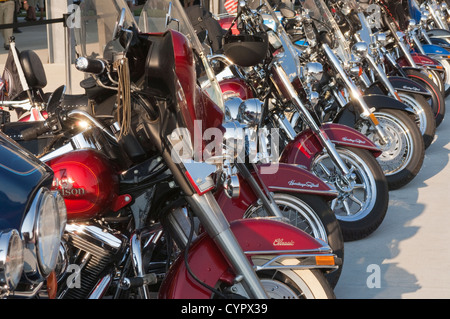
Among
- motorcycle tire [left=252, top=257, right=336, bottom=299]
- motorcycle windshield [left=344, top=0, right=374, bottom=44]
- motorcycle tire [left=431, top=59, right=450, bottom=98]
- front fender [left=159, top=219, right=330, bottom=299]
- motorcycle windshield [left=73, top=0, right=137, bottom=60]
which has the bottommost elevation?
motorcycle tire [left=431, top=59, right=450, bottom=98]

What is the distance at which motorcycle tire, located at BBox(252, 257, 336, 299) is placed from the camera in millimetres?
2984

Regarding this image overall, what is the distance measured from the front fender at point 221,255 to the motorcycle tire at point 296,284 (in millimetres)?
88

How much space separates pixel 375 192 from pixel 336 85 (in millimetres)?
1240

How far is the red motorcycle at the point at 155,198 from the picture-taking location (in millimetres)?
2760

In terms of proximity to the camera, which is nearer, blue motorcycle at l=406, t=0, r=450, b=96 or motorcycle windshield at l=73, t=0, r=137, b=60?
motorcycle windshield at l=73, t=0, r=137, b=60

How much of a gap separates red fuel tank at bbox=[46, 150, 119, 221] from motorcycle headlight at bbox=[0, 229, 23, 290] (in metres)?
1.12

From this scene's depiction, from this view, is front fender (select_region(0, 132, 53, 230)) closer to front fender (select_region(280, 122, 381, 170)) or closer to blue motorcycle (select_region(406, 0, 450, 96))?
front fender (select_region(280, 122, 381, 170))

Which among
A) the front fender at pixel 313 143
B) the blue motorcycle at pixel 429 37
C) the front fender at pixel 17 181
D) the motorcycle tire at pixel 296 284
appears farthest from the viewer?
the blue motorcycle at pixel 429 37

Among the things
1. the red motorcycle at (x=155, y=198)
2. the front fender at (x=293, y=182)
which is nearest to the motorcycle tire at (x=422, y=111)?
the front fender at (x=293, y=182)

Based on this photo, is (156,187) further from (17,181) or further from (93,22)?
(17,181)

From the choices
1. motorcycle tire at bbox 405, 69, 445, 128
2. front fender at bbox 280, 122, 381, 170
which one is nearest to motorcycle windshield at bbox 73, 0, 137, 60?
front fender at bbox 280, 122, 381, 170

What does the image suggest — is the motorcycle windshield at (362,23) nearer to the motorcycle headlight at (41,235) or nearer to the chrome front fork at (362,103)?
the chrome front fork at (362,103)

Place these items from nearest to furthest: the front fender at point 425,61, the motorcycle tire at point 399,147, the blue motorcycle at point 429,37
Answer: the motorcycle tire at point 399,147
the front fender at point 425,61
the blue motorcycle at point 429,37

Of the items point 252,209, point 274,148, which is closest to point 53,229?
point 252,209
